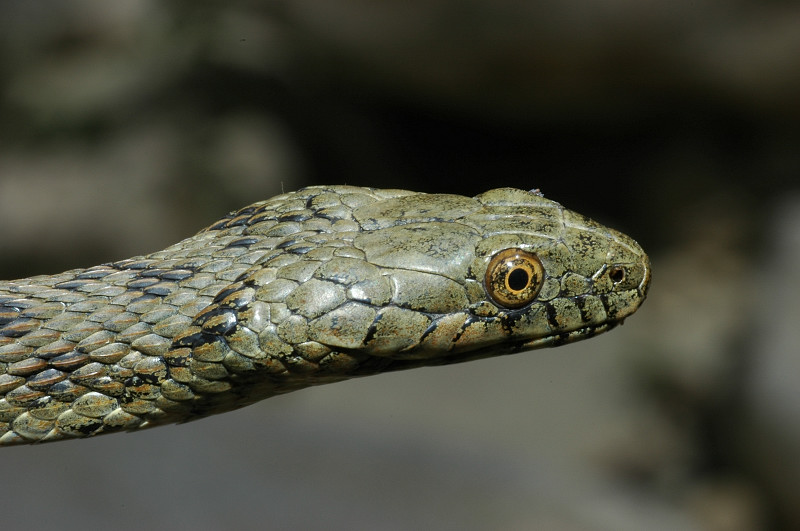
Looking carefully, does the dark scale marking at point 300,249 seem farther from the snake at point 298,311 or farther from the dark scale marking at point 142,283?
the dark scale marking at point 142,283

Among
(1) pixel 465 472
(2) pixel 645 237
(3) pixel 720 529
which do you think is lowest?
(3) pixel 720 529

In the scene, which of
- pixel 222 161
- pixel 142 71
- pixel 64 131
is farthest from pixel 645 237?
pixel 64 131

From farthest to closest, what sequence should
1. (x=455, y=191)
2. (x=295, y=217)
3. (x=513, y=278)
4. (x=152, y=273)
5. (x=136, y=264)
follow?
1. (x=455, y=191)
2. (x=295, y=217)
3. (x=136, y=264)
4. (x=152, y=273)
5. (x=513, y=278)

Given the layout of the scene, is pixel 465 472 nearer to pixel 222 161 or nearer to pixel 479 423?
pixel 479 423

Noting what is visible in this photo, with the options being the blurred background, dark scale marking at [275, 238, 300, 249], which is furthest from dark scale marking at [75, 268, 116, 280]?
the blurred background

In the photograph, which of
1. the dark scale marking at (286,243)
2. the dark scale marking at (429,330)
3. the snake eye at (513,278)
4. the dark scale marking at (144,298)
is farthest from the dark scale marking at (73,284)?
the snake eye at (513,278)

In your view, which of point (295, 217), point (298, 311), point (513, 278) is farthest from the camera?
point (295, 217)

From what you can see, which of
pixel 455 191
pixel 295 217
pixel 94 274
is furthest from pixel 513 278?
pixel 455 191

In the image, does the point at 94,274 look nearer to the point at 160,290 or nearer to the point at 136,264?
the point at 136,264
